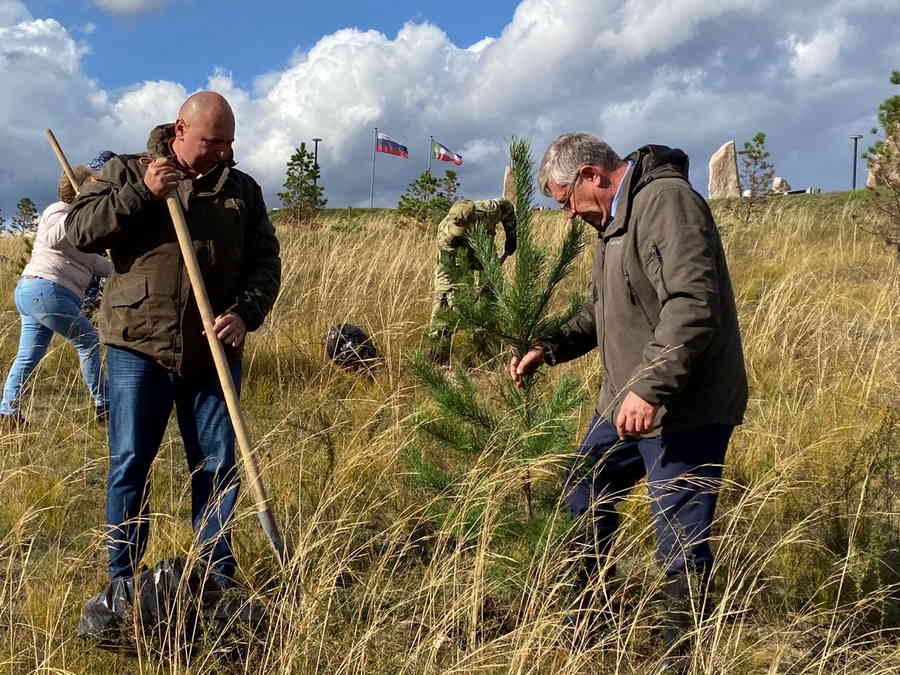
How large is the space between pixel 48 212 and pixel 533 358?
3595 mm

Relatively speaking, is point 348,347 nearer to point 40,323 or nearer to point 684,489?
point 40,323

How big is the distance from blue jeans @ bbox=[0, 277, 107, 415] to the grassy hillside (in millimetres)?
342

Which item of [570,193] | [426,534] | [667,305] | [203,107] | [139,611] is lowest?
[426,534]

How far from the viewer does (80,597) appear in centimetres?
270

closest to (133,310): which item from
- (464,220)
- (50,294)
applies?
(50,294)

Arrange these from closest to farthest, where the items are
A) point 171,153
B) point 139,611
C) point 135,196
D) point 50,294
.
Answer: point 139,611 → point 135,196 → point 171,153 → point 50,294

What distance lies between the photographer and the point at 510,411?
2.62 meters

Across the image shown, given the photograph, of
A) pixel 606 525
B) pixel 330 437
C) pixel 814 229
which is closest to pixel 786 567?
pixel 606 525

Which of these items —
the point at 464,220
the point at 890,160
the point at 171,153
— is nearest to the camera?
the point at 171,153

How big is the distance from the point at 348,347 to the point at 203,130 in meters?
2.85

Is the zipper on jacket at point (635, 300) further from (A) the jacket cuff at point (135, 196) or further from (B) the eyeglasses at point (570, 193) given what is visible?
(A) the jacket cuff at point (135, 196)

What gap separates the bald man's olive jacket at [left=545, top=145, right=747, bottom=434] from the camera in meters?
2.04

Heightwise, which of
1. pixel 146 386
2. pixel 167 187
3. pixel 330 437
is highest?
pixel 167 187

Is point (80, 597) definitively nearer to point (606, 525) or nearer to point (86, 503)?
point (86, 503)
